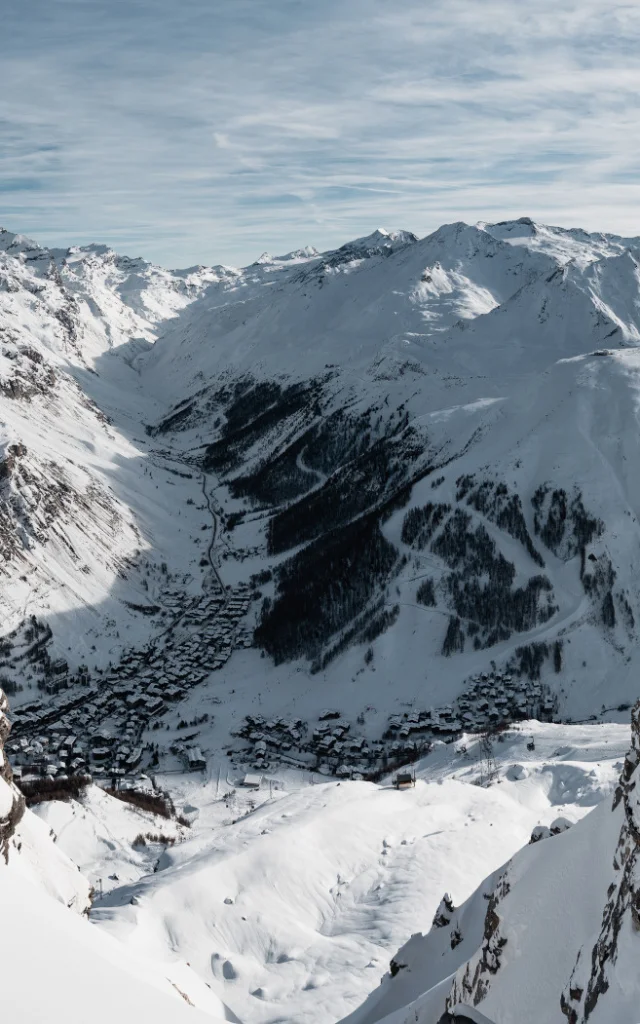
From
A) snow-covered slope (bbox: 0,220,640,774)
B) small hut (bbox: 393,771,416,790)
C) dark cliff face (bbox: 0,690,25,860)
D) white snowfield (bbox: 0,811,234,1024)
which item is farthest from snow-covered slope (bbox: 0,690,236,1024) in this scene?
snow-covered slope (bbox: 0,220,640,774)

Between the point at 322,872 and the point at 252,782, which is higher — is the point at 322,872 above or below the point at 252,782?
above

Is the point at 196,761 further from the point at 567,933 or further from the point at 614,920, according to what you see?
the point at 614,920

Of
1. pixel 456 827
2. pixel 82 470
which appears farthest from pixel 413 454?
pixel 456 827


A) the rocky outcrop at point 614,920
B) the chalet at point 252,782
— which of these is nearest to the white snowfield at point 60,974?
the rocky outcrop at point 614,920

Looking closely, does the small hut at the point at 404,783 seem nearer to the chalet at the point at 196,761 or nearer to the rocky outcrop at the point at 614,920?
the chalet at the point at 196,761

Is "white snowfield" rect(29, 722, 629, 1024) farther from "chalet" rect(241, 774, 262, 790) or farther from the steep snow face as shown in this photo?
"chalet" rect(241, 774, 262, 790)

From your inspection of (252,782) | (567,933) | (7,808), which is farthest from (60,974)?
(252,782)

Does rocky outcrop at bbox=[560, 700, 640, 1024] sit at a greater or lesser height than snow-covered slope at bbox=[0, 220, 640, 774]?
greater
